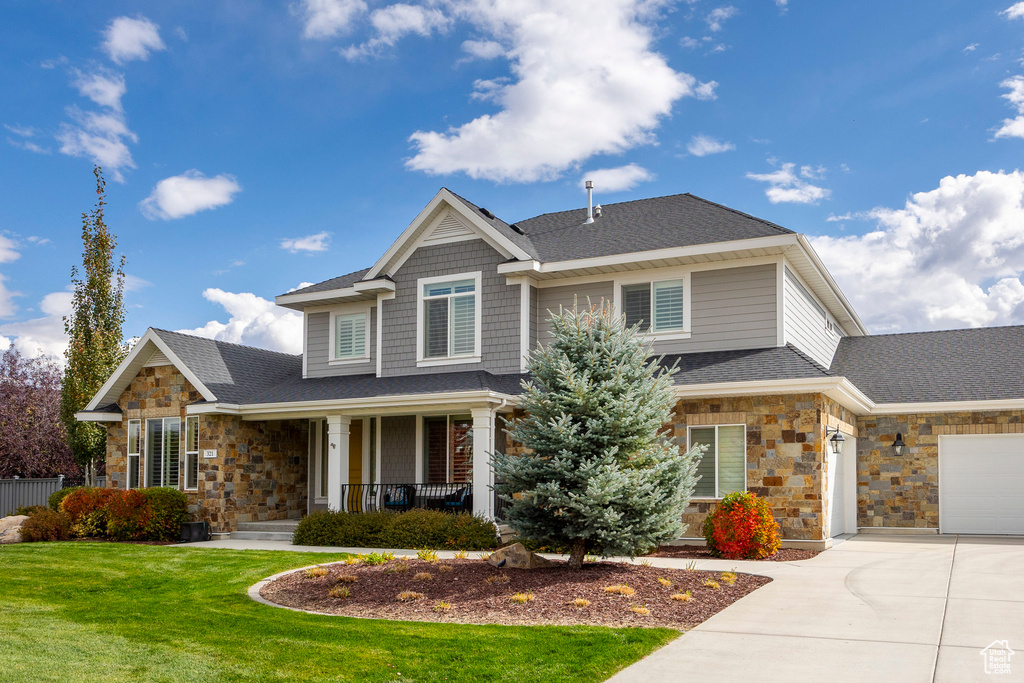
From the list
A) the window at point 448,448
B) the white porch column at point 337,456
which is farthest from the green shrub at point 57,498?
the window at point 448,448

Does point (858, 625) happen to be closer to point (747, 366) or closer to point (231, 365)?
point (747, 366)

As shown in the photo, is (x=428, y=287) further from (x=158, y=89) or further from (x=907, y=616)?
(x=907, y=616)

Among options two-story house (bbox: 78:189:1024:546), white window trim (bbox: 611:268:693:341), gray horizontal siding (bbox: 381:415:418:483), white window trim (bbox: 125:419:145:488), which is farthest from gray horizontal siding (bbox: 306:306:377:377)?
white window trim (bbox: 611:268:693:341)

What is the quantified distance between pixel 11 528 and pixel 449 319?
400 inches

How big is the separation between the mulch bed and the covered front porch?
3984mm

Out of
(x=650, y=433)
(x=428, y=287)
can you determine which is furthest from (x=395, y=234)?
(x=650, y=433)

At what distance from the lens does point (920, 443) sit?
1712 cm

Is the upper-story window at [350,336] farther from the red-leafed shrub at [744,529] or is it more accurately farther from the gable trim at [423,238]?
the red-leafed shrub at [744,529]

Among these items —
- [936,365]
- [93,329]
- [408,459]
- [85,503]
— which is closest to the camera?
[85,503]

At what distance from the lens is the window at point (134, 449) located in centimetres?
1888

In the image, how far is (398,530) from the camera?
589 inches

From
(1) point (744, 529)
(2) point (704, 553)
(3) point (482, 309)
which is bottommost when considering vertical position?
(2) point (704, 553)

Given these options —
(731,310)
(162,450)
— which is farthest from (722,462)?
(162,450)

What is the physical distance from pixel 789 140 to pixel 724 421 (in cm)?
561
